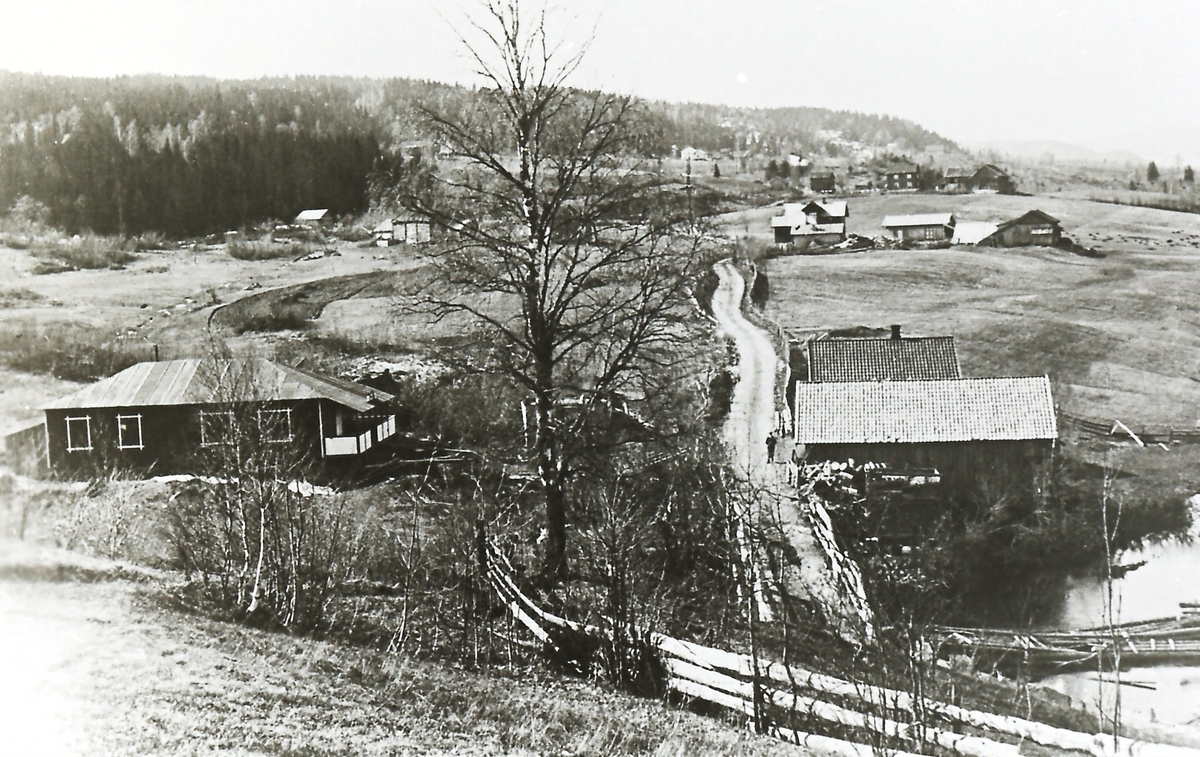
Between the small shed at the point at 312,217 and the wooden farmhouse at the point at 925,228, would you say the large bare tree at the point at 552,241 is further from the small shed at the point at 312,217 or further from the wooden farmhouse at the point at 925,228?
Answer: the wooden farmhouse at the point at 925,228

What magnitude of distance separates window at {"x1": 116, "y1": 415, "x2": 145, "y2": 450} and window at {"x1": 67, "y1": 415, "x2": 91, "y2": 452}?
10.7 inches

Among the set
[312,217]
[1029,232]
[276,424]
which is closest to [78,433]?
[276,424]

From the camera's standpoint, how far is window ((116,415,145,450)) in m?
7.85

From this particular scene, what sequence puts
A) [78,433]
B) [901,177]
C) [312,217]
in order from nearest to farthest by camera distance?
[78,433]
[312,217]
[901,177]

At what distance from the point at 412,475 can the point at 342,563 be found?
1.28 m

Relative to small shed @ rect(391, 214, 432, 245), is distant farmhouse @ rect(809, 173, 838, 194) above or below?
above

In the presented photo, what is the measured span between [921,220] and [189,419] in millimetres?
8602

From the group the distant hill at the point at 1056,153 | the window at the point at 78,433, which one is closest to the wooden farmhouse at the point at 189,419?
the window at the point at 78,433

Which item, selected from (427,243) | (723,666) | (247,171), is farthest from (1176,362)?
(247,171)

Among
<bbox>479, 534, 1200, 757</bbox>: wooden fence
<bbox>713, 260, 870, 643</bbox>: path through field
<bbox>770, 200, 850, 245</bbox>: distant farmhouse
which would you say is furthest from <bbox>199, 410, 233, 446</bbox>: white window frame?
<bbox>770, 200, 850, 245</bbox>: distant farmhouse

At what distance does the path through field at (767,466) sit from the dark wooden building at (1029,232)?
9.98ft

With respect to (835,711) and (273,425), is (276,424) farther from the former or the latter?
(835,711)

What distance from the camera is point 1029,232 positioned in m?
10.0

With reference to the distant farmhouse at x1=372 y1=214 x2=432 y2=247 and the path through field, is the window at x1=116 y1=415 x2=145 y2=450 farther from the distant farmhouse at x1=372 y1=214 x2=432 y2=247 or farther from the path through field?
the path through field
